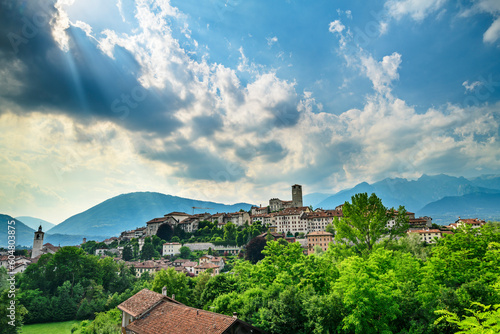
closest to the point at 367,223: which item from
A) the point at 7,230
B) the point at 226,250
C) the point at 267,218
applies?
the point at 7,230

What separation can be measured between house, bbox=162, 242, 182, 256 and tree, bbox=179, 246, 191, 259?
3006 mm

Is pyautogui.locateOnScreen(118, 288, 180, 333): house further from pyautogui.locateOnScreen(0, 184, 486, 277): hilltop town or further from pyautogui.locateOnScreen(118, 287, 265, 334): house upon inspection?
pyautogui.locateOnScreen(0, 184, 486, 277): hilltop town

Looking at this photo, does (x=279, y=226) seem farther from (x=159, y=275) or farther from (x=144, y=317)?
(x=144, y=317)

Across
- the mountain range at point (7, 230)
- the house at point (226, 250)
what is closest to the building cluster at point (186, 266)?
the house at point (226, 250)

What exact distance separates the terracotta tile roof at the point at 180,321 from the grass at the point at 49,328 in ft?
119

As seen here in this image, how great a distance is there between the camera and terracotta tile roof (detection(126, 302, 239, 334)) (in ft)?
61.6

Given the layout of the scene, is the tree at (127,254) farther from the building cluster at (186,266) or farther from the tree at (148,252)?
the building cluster at (186,266)

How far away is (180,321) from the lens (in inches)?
813

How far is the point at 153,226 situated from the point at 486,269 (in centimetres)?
11951

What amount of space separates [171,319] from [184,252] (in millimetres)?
76878

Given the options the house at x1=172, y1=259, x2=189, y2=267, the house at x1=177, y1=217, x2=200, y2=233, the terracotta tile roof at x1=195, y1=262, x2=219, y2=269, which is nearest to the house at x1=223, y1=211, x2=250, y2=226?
the house at x1=177, y1=217, x2=200, y2=233

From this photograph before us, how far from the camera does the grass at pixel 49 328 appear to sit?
47625 mm

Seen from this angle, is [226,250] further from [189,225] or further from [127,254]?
[127,254]

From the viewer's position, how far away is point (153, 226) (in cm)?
12144
